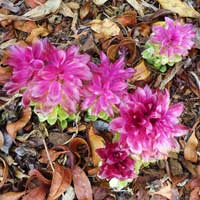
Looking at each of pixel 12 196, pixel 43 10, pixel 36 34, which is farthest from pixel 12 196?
pixel 43 10

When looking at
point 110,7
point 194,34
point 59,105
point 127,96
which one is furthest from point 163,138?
point 110,7

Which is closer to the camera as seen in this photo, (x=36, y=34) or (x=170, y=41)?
(x=170, y=41)

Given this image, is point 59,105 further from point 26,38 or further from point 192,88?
point 192,88

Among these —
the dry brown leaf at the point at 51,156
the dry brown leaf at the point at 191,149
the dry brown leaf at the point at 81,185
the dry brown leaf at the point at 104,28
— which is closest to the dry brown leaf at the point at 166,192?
the dry brown leaf at the point at 191,149

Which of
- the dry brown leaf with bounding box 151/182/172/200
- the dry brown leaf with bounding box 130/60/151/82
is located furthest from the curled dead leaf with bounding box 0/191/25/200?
the dry brown leaf with bounding box 130/60/151/82

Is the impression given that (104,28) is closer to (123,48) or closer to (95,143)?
(123,48)

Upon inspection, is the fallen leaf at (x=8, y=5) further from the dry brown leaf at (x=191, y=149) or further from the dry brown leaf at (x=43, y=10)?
the dry brown leaf at (x=191, y=149)

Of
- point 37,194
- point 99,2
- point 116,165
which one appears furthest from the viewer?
point 99,2
